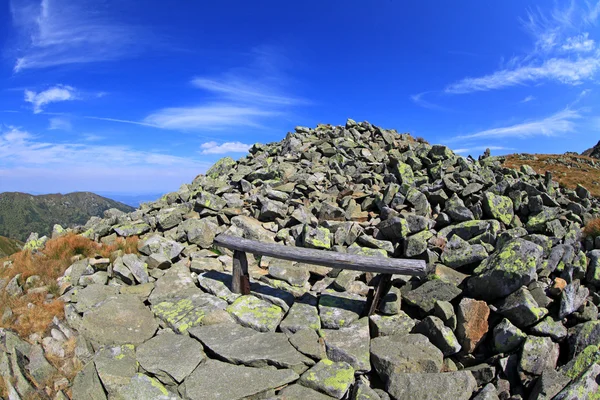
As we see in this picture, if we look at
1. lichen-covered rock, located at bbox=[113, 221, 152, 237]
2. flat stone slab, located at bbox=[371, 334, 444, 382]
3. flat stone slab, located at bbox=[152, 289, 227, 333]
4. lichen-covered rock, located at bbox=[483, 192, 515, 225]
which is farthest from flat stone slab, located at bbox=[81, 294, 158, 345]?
lichen-covered rock, located at bbox=[483, 192, 515, 225]

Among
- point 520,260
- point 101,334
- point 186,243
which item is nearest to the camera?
point 101,334

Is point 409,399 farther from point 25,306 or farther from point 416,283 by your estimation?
point 25,306

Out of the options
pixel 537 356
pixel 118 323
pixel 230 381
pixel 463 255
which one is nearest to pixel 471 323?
pixel 537 356

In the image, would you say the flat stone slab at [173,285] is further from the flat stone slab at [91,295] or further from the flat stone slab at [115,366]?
the flat stone slab at [115,366]

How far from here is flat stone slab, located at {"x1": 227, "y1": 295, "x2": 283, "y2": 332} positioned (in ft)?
28.2

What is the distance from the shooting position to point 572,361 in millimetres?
6773

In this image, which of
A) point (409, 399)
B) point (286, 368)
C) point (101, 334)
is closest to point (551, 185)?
point (409, 399)

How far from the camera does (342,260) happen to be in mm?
8719

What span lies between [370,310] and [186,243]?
7.31 meters

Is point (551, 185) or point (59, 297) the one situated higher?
point (551, 185)

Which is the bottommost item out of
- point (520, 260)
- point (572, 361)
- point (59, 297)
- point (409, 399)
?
point (409, 399)

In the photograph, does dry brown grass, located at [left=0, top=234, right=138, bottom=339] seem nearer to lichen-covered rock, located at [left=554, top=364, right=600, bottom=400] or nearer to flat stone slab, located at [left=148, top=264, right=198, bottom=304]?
flat stone slab, located at [left=148, top=264, right=198, bottom=304]

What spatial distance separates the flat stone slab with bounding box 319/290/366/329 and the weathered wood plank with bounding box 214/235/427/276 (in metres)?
1.18

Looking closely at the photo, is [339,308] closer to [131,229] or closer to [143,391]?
[143,391]
